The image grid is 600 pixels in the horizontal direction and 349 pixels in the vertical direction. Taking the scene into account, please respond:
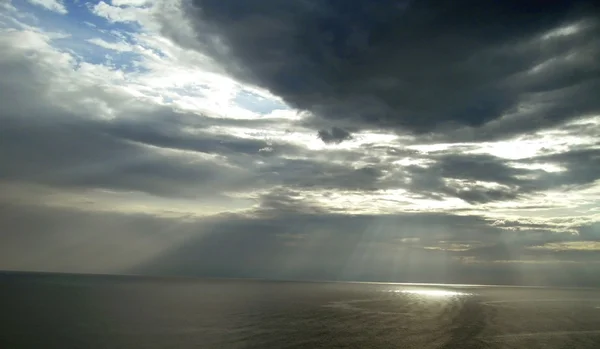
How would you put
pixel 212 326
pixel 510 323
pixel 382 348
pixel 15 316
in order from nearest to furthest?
pixel 382 348
pixel 212 326
pixel 15 316
pixel 510 323

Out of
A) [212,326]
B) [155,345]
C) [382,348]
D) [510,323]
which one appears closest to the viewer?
[155,345]

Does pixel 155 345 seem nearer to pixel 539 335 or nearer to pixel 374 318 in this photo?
pixel 374 318

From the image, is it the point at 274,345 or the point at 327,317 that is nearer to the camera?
the point at 274,345

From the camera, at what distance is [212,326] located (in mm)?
85938

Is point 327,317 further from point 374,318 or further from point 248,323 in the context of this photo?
point 248,323

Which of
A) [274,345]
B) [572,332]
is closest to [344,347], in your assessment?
[274,345]

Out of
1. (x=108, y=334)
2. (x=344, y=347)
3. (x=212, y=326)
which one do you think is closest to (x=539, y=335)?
(x=344, y=347)

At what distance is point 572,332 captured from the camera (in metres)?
92.5

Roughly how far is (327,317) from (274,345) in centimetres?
4769

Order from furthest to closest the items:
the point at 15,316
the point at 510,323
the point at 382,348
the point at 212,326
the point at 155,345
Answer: the point at 510,323
the point at 15,316
the point at 212,326
the point at 382,348
the point at 155,345

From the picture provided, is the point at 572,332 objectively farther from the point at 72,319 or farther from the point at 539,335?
the point at 72,319

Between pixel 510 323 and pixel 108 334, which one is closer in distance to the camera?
pixel 108 334

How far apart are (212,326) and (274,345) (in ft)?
80.5

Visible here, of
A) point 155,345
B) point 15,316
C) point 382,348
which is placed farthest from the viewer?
point 15,316
